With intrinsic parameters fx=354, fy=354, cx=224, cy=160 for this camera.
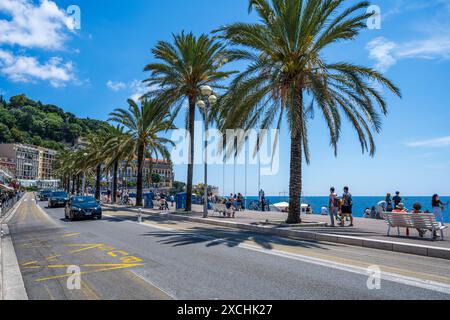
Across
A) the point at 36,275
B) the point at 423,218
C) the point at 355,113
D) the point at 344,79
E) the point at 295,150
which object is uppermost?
the point at 344,79

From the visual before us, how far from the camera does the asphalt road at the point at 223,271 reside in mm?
5336

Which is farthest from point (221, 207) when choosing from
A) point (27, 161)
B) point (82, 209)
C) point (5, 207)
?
point (27, 161)

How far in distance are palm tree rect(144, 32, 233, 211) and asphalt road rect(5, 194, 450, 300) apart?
48.2 ft

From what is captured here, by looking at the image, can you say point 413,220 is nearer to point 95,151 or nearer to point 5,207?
point 5,207

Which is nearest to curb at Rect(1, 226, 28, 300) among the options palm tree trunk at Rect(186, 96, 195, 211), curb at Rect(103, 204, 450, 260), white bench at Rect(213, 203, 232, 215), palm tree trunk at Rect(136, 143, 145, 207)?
curb at Rect(103, 204, 450, 260)

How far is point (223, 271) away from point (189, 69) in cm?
1934

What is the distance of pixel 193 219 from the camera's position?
19453 millimetres

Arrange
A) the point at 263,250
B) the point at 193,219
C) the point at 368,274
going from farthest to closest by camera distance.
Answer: the point at 193,219
the point at 263,250
the point at 368,274

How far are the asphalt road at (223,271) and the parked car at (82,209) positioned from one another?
9.42 metres

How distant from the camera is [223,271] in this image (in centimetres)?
673

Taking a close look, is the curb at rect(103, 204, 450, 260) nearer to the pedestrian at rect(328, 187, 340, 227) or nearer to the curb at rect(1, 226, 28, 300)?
the pedestrian at rect(328, 187, 340, 227)
